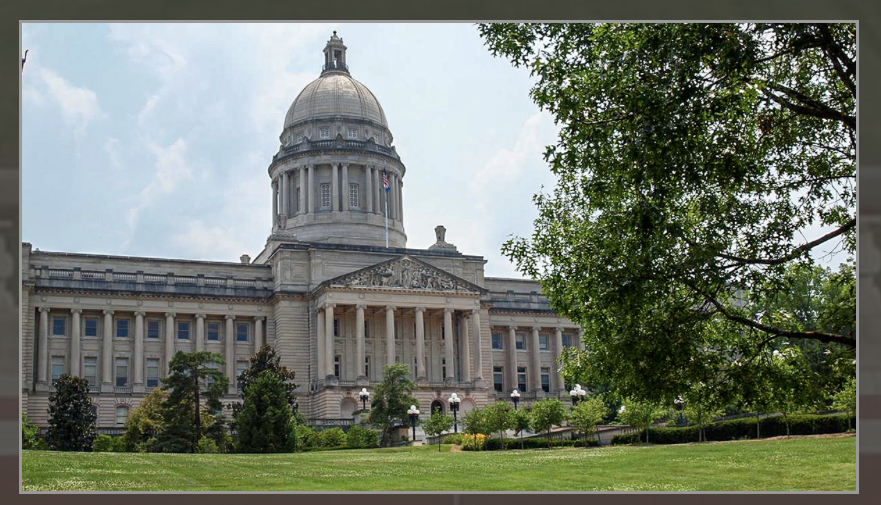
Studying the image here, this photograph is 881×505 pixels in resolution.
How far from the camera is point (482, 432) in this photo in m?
55.6

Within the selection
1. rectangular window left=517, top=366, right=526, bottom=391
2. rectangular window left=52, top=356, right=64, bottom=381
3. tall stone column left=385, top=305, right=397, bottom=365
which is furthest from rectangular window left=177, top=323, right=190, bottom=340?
rectangular window left=517, top=366, right=526, bottom=391

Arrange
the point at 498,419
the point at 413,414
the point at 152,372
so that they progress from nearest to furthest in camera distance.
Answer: the point at 498,419 → the point at 413,414 → the point at 152,372

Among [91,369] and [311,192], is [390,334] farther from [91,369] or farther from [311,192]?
[91,369]

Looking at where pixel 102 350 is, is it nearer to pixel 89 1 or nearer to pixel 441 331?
pixel 441 331

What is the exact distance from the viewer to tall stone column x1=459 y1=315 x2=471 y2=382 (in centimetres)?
8781

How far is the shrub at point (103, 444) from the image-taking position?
187ft

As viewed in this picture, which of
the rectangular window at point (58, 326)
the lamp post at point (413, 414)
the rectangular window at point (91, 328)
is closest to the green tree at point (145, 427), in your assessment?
the lamp post at point (413, 414)

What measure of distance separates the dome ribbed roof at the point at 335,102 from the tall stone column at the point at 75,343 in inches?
1316

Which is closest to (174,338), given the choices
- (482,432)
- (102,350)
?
(102,350)

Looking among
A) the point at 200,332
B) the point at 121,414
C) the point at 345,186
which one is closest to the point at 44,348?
the point at 121,414

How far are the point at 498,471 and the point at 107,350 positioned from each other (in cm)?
5916

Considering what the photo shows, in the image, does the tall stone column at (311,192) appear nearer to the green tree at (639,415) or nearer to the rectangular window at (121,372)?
the rectangular window at (121,372)

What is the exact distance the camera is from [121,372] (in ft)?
278

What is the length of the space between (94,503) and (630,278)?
1068 centimetres
